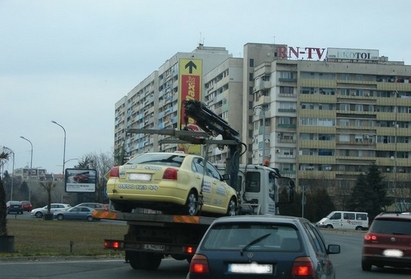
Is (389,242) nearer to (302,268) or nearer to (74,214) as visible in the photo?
(302,268)

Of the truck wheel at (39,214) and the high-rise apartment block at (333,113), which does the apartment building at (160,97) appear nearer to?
the high-rise apartment block at (333,113)

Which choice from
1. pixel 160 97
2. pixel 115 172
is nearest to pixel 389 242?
pixel 115 172

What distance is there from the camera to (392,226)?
21.0 m

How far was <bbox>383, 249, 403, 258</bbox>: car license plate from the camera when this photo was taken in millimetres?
20453

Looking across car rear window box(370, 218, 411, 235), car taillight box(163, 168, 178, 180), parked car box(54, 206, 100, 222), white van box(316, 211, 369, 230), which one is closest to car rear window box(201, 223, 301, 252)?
car taillight box(163, 168, 178, 180)

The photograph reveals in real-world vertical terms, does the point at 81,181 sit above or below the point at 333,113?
below

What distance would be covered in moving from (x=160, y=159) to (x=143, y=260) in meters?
3.09

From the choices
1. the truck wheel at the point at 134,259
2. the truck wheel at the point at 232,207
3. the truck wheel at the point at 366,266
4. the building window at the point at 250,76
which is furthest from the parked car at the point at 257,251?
the building window at the point at 250,76

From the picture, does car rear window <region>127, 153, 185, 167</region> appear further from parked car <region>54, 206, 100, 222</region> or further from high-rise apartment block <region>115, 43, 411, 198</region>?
high-rise apartment block <region>115, 43, 411, 198</region>

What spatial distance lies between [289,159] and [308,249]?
95021mm

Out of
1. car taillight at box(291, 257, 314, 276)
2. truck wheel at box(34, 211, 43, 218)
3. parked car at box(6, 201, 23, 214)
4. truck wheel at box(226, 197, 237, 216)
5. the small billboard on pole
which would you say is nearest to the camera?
car taillight at box(291, 257, 314, 276)

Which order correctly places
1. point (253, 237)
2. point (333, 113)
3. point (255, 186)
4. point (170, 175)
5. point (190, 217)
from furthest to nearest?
point (333, 113)
point (255, 186)
point (170, 175)
point (190, 217)
point (253, 237)

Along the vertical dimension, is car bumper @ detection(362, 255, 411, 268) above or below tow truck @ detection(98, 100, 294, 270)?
below

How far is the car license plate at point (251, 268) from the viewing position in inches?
363
